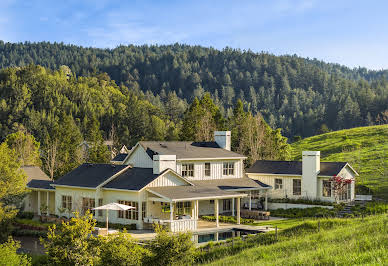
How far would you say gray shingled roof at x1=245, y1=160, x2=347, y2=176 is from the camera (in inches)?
1575

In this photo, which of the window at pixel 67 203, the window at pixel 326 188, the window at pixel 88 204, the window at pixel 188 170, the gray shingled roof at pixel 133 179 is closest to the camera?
the gray shingled roof at pixel 133 179

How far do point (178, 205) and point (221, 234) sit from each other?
4.76 m

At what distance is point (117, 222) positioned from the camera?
33.2 m

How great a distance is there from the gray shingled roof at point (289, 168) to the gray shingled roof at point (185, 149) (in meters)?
3.54

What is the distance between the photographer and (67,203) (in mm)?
36219

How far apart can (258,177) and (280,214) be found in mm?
7052

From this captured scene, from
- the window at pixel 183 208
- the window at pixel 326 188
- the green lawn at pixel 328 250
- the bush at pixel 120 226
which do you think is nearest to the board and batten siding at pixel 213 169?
the window at pixel 183 208

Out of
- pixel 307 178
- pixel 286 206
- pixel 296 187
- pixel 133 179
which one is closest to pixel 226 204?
pixel 286 206

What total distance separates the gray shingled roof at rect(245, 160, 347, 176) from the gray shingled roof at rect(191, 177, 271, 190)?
2235mm

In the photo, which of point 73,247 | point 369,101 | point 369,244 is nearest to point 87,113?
point 369,101

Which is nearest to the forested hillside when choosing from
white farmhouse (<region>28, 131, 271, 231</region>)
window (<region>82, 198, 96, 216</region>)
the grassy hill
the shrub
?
the grassy hill

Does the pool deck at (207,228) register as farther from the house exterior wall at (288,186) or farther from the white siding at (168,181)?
the house exterior wall at (288,186)

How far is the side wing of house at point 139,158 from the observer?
1485 inches

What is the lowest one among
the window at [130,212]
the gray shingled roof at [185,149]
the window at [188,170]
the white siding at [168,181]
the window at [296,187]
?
the window at [130,212]
